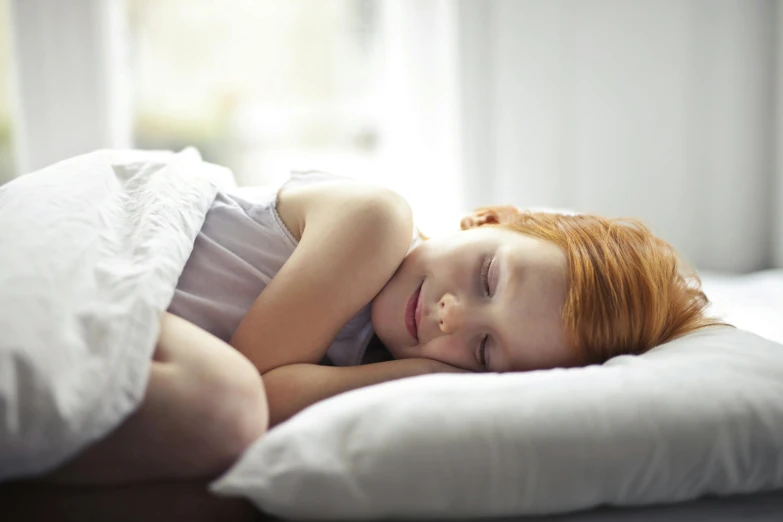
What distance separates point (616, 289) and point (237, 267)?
524 mm

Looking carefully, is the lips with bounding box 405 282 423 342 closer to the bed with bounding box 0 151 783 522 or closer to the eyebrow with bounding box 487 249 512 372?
the eyebrow with bounding box 487 249 512 372

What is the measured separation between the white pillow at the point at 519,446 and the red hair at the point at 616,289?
13 centimetres

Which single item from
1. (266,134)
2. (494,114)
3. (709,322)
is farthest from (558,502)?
(266,134)

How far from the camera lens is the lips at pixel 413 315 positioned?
0.92 metres

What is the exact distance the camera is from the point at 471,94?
1937mm

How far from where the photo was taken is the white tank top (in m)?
0.89

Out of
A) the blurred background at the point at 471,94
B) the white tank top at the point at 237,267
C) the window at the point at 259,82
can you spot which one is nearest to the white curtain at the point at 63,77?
the blurred background at the point at 471,94

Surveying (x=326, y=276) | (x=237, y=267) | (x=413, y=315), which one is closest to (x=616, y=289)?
(x=413, y=315)

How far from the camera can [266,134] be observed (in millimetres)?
2041

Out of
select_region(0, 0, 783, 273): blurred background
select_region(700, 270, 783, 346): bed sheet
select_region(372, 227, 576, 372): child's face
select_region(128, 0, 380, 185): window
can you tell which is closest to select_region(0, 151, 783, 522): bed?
select_region(372, 227, 576, 372): child's face

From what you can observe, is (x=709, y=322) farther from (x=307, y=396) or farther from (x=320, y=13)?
(x=320, y=13)

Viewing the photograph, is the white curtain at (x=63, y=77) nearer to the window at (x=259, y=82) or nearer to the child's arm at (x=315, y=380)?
the window at (x=259, y=82)

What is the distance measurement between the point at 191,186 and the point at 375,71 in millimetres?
1231

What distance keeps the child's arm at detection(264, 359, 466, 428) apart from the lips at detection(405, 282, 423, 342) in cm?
5
